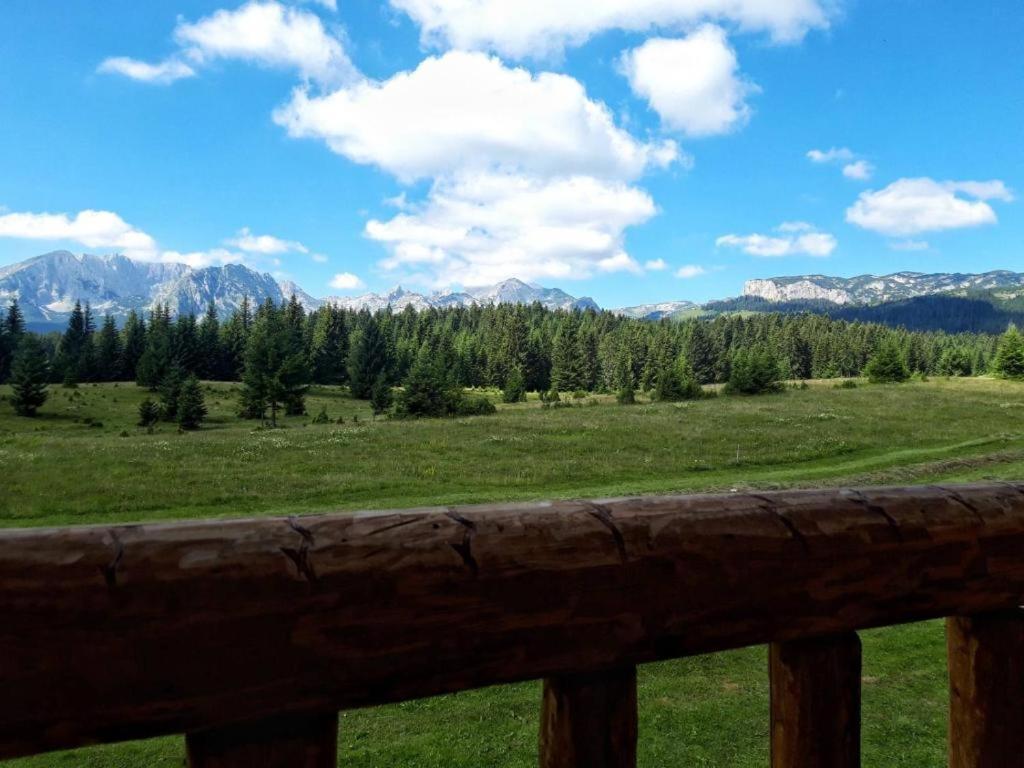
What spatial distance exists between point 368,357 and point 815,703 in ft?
332

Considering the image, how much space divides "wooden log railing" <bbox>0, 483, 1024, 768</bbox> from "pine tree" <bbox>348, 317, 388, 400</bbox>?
95354mm

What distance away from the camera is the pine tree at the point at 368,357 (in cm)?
9725

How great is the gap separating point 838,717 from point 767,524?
52cm

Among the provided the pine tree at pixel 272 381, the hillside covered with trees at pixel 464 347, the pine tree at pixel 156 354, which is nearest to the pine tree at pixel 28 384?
the hillside covered with trees at pixel 464 347

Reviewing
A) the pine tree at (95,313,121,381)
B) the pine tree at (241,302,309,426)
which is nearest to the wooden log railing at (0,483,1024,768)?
the pine tree at (241,302,309,426)

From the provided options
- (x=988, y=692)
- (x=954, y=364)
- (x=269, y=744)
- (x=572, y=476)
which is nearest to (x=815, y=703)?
(x=988, y=692)

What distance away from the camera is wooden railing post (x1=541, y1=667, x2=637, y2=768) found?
1.27 meters

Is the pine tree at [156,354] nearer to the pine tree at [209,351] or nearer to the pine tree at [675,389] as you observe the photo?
the pine tree at [209,351]

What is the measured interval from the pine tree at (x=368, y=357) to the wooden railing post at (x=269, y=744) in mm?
95468

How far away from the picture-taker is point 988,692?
1.58 m

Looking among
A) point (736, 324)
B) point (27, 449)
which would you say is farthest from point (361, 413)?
point (736, 324)

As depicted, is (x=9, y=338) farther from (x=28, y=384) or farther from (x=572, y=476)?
(x=572, y=476)

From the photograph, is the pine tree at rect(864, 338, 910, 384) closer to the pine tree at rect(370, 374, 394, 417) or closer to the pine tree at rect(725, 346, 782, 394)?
the pine tree at rect(725, 346, 782, 394)

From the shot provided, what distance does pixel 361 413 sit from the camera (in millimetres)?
69312
